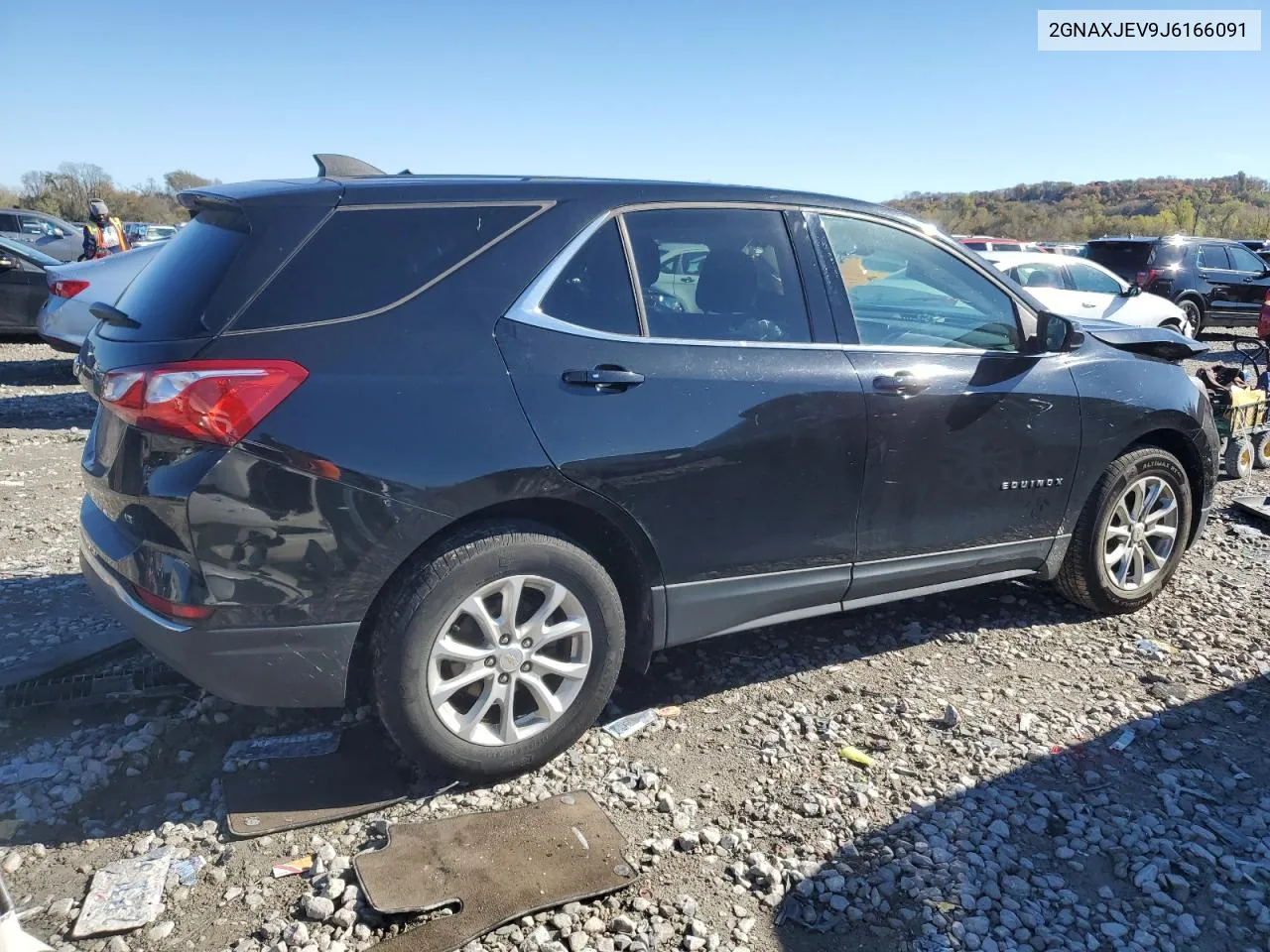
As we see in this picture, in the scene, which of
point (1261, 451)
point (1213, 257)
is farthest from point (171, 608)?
point (1213, 257)

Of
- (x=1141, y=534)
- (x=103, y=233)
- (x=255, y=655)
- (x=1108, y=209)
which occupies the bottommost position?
(x=1141, y=534)

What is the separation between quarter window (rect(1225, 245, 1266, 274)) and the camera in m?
17.5

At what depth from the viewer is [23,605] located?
426 centimetres

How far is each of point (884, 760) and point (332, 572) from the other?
1.96m

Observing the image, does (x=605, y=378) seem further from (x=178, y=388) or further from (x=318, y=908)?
(x=318, y=908)

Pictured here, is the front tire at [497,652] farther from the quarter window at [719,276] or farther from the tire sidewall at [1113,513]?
the tire sidewall at [1113,513]

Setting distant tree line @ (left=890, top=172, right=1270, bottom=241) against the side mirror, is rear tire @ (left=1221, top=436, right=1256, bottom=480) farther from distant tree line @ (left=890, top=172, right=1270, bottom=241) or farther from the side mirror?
distant tree line @ (left=890, top=172, right=1270, bottom=241)

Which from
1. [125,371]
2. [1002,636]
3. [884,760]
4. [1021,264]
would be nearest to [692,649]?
[884,760]

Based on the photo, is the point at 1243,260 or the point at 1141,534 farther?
the point at 1243,260

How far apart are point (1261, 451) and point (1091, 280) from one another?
18.7 ft

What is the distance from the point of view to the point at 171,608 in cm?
264

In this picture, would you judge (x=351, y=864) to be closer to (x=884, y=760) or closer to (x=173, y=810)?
(x=173, y=810)

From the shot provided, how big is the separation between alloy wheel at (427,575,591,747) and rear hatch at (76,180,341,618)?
75cm

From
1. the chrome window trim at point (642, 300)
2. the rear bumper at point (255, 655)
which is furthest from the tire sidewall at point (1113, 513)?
the rear bumper at point (255, 655)
